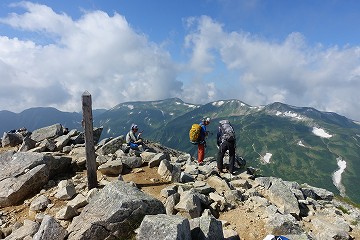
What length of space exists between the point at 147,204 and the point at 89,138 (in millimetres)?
6050

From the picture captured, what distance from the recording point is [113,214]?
31.4ft

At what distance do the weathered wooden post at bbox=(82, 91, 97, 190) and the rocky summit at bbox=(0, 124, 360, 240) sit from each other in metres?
0.58

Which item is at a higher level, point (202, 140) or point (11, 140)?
point (11, 140)

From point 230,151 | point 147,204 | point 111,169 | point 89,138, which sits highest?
point 89,138

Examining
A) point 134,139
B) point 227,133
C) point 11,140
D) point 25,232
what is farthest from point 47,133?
point 25,232

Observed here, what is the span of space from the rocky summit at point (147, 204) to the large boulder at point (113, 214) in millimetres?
30

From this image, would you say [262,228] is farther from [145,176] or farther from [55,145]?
[55,145]

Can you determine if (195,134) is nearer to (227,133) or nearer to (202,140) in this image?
(202,140)

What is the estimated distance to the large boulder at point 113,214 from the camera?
9469mm

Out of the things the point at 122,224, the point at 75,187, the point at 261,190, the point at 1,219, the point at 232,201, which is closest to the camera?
the point at 122,224

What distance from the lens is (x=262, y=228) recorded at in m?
11.8

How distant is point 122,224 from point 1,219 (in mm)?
6633

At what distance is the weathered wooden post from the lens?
14469 mm

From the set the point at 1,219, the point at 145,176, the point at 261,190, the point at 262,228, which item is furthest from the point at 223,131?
the point at 1,219
